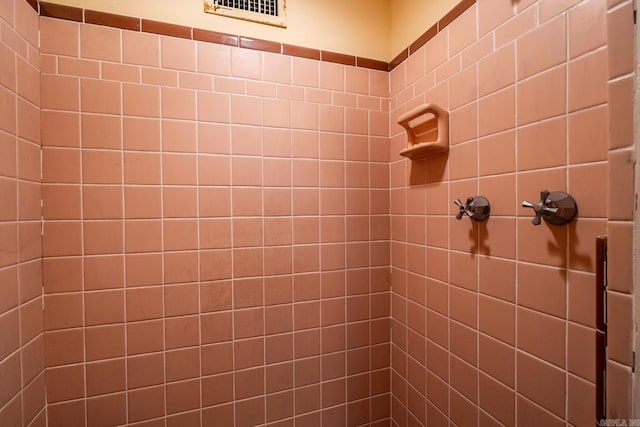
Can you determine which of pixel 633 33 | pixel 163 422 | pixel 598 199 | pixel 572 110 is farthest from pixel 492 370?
pixel 163 422

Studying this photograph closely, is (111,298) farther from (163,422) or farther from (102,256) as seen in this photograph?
(163,422)

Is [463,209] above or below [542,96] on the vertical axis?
below

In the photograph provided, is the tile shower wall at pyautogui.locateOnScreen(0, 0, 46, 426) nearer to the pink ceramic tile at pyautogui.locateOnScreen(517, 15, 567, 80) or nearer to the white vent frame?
the white vent frame

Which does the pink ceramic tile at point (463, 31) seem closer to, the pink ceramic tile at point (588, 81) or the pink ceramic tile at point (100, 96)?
the pink ceramic tile at point (588, 81)

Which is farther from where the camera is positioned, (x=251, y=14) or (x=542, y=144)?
(x=251, y=14)

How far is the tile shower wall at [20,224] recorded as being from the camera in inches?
30.4

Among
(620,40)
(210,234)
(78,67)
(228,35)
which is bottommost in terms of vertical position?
(210,234)

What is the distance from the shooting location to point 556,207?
25.4 inches

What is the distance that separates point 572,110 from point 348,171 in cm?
78

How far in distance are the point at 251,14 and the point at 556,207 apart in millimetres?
1227

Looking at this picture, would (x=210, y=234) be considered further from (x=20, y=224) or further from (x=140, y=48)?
(x=140, y=48)

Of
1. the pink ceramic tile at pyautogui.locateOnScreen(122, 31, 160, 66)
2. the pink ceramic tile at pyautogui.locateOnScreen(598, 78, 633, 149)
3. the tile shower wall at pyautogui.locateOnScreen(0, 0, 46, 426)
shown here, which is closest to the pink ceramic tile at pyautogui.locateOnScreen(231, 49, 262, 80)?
the pink ceramic tile at pyautogui.locateOnScreen(122, 31, 160, 66)

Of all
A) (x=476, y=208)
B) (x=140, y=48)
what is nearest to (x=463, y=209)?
(x=476, y=208)

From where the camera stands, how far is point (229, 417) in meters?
1.12
